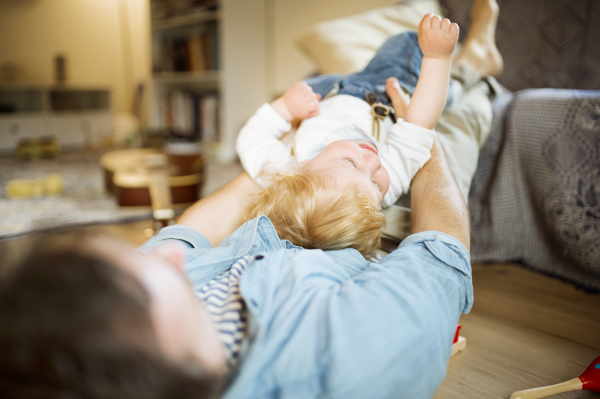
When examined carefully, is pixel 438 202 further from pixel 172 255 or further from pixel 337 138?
pixel 172 255

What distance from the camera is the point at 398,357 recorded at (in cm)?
39

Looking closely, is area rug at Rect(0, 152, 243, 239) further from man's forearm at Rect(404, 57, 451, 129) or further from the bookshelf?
man's forearm at Rect(404, 57, 451, 129)

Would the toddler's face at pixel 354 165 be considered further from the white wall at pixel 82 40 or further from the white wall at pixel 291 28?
the white wall at pixel 82 40

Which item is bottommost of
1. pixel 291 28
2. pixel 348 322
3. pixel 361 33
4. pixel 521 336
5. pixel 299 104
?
pixel 521 336

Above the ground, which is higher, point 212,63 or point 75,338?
point 212,63

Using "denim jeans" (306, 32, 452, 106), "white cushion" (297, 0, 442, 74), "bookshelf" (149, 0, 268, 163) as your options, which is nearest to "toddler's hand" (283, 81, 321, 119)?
"denim jeans" (306, 32, 452, 106)

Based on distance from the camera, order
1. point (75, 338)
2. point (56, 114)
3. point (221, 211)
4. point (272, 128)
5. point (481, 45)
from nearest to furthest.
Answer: point (75, 338) < point (221, 211) < point (272, 128) < point (481, 45) < point (56, 114)

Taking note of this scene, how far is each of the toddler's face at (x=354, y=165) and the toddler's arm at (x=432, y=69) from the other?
0.12 metres

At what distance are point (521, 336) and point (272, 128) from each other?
72 cm

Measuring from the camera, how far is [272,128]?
92cm

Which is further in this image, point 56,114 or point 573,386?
point 56,114

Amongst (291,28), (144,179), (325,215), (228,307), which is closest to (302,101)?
(325,215)

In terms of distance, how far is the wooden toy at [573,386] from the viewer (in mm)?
565

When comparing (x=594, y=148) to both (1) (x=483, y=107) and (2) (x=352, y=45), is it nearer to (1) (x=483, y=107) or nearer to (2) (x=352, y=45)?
(1) (x=483, y=107)
